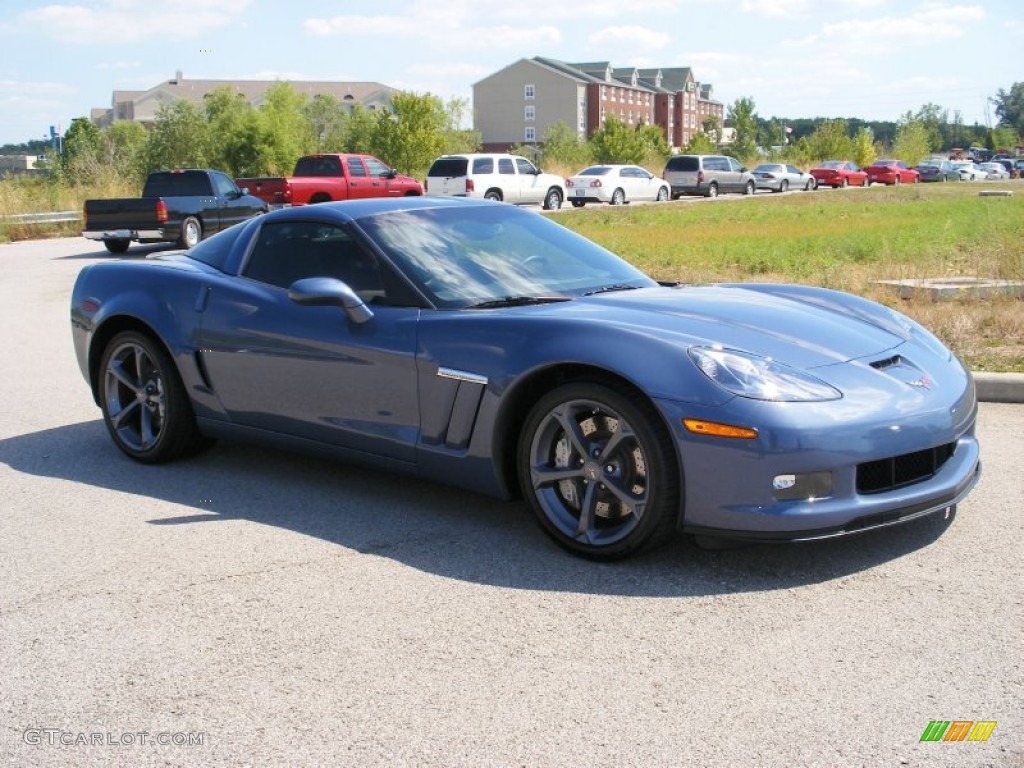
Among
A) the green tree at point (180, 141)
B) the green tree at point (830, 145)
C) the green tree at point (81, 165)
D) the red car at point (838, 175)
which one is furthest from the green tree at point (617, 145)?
the green tree at point (81, 165)

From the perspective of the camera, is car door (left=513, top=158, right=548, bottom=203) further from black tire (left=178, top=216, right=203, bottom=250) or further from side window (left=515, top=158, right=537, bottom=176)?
black tire (left=178, top=216, right=203, bottom=250)

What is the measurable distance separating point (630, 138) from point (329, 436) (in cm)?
7230

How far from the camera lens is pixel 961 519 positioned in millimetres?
4844

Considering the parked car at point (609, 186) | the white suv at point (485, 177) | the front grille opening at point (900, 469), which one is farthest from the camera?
the parked car at point (609, 186)

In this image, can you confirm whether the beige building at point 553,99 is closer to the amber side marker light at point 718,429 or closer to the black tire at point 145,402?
the black tire at point 145,402

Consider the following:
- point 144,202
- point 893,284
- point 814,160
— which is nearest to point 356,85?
point 814,160

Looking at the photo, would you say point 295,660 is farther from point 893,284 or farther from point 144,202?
point 144,202

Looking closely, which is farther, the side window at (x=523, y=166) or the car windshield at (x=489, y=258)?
the side window at (x=523, y=166)

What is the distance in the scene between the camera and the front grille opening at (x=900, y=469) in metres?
4.14

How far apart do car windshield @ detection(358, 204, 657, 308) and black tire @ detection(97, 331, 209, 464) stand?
1.44m

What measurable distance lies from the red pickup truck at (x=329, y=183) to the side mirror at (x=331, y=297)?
2283 centimetres

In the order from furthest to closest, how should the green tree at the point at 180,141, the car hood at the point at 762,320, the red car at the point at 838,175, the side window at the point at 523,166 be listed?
the red car at the point at 838,175
the green tree at the point at 180,141
the side window at the point at 523,166
the car hood at the point at 762,320

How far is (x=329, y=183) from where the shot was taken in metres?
29.1

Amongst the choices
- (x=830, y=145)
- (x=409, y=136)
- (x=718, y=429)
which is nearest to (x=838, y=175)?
(x=409, y=136)
